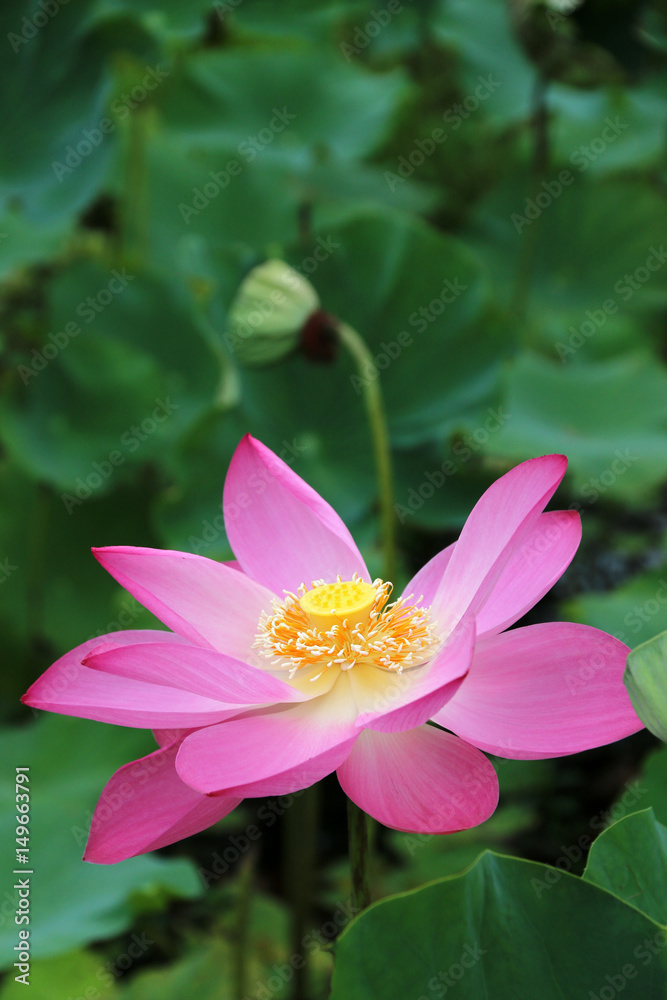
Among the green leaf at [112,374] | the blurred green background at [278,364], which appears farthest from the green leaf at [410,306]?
the green leaf at [112,374]

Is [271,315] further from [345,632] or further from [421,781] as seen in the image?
[421,781]

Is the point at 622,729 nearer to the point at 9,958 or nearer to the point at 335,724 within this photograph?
the point at 335,724

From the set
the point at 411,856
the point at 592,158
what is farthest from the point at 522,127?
the point at 411,856

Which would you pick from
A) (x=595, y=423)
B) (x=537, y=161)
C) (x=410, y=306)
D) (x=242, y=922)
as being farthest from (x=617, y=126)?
(x=242, y=922)

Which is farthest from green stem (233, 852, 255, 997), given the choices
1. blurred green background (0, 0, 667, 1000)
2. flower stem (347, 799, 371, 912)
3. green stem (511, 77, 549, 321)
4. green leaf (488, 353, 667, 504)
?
green stem (511, 77, 549, 321)

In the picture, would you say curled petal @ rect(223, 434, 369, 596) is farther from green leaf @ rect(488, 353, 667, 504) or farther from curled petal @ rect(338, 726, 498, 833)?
green leaf @ rect(488, 353, 667, 504)
